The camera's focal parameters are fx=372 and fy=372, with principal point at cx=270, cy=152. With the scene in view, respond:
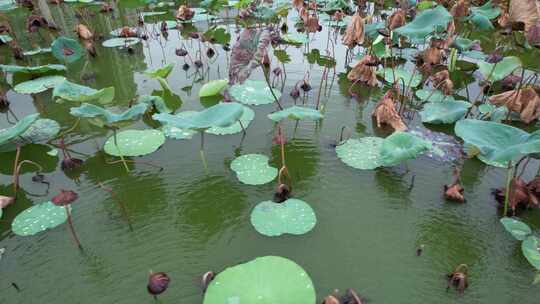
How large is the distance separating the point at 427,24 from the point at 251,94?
5.25 ft

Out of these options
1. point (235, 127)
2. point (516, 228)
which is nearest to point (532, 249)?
point (516, 228)

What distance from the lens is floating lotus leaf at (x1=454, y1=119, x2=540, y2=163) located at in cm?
176

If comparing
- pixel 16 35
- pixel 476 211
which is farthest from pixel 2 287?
pixel 16 35

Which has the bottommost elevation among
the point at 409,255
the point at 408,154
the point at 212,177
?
the point at 409,255

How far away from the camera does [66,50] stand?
13.4 feet

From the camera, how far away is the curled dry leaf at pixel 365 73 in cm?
366

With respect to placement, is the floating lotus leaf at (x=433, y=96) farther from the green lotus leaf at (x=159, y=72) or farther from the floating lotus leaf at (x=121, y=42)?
the floating lotus leaf at (x=121, y=42)

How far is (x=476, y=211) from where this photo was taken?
221cm

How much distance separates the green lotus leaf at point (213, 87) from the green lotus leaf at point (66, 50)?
1.88m

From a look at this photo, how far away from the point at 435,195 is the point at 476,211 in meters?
0.24

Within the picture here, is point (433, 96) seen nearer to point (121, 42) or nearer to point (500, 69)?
point (500, 69)

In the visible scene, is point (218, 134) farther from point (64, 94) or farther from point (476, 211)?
point (476, 211)

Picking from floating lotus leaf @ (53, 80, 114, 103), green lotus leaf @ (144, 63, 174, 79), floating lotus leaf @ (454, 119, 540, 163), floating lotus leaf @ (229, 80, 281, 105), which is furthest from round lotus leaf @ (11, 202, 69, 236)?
floating lotus leaf @ (454, 119, 540, 163)

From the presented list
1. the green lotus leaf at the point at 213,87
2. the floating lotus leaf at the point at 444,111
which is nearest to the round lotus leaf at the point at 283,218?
the green lotus leaf at the point at 213,87
